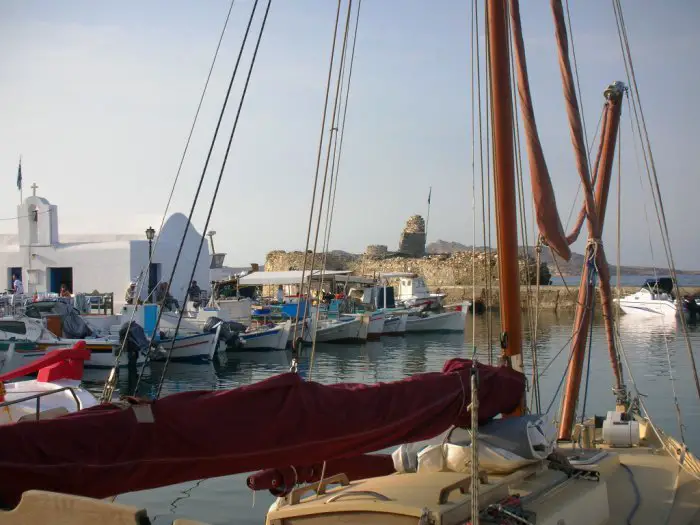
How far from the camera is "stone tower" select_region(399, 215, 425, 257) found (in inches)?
3265

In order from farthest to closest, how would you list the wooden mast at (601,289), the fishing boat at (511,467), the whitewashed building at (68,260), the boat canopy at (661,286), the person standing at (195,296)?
the boat canopy at (661,286)
the whitewashed building at (68,260)
the person standing at (195,296)
the wooden mast at (601,289)
the fishing boat at (511,467)

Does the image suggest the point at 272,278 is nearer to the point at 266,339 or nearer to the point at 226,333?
the point at 266,339

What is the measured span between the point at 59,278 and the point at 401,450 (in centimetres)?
3709

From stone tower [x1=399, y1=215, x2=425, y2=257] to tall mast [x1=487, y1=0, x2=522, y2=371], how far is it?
7386 cm

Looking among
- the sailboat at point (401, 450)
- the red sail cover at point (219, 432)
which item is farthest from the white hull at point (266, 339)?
the red sail cover at point (219, 432)

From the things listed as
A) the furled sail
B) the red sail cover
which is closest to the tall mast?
the furled sail

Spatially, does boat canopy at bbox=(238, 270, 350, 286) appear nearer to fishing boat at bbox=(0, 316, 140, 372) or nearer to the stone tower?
fishing boat at bbox=(0, 316, 140, 372)

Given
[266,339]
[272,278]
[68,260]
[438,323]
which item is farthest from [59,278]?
[438,323]

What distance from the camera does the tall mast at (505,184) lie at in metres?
7.09

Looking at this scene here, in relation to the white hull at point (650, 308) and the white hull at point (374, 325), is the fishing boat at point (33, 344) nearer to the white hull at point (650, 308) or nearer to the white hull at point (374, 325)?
the white hull at point (374, 325)

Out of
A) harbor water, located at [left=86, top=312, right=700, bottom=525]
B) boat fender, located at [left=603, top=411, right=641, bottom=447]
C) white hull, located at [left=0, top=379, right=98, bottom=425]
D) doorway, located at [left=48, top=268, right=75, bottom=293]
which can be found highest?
doorway, located at [left=48, top=268, right=75, bottom=293]

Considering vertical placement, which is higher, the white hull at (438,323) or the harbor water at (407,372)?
the white hull at (438,323)

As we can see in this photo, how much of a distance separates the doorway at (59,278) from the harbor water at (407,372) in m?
13.2

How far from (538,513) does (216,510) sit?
22.0ft
